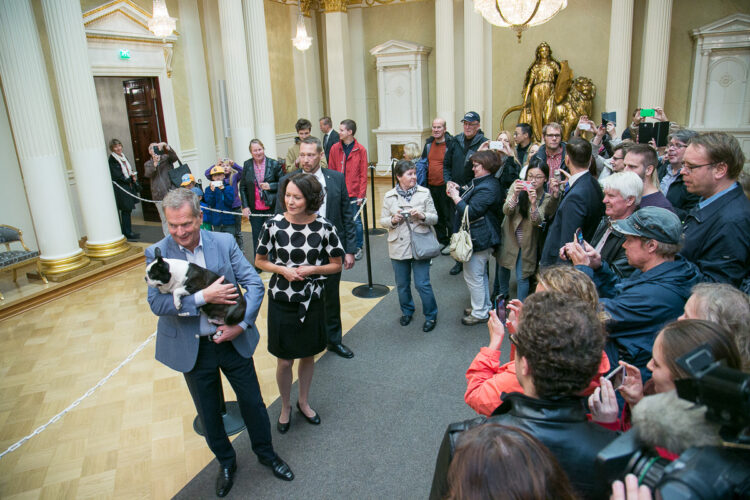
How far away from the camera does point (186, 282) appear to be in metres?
2.68

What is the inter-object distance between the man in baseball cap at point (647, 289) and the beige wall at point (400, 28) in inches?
482

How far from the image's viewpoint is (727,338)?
1.52 metres

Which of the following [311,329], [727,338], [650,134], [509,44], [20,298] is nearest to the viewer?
[727,338]

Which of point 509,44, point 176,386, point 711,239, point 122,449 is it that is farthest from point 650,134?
point 509,44

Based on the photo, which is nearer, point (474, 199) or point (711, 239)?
point (711, 239)

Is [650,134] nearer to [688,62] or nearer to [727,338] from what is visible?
[727,338]

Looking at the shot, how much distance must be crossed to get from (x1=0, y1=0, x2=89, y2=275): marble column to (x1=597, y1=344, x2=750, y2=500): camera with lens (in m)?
7.50

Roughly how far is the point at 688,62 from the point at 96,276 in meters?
12.2

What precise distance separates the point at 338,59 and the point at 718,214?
12.2m

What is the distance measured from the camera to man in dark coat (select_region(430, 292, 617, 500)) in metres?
1.47

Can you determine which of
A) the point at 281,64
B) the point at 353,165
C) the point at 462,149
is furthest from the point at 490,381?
the point at 281,64

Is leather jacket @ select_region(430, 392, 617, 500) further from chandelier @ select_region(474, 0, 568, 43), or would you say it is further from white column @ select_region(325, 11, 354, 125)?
white column @ select_region(325, 11, 354, 125)

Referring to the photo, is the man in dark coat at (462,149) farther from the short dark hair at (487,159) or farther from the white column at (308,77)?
the white column at (308,77)

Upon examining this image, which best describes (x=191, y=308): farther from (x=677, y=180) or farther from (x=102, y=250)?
(x=102, y=250)
